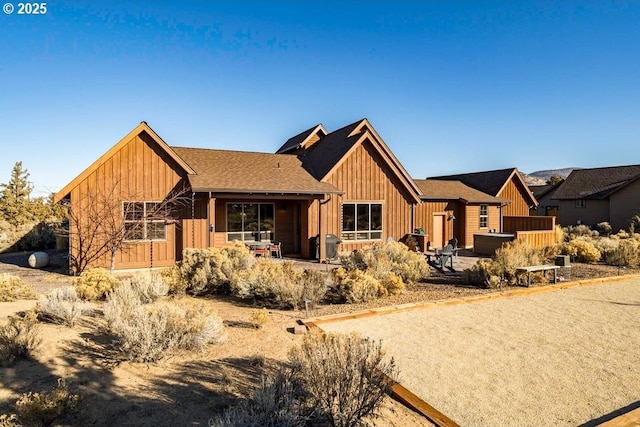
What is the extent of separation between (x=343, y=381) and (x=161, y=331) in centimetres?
295

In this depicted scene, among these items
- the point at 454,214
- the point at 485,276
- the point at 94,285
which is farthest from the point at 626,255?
the point at 94,285

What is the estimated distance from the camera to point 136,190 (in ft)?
44.1

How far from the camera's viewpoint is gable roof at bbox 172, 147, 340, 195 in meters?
14.3

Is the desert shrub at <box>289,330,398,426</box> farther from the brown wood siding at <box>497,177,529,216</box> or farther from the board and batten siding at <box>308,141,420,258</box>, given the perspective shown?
the brown wood siding at <box>497,177,529,216</box>

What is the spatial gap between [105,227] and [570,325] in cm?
1353

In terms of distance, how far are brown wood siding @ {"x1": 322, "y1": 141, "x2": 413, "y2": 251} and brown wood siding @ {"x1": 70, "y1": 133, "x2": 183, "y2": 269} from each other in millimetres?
6464

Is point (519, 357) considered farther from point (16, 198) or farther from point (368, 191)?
point (16, 198)

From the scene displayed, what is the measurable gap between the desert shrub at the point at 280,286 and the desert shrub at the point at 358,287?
552 millimetres

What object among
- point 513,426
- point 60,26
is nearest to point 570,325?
point 513,426

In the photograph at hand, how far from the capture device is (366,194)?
1788cm

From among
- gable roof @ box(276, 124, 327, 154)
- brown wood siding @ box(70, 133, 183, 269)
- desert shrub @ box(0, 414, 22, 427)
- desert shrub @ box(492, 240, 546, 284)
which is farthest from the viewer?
gable roof @ box(276, 124, 327, 154)

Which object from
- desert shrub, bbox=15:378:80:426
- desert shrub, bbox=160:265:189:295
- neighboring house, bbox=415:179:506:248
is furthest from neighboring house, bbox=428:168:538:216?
desert shrub, bbox=15:378:80:426

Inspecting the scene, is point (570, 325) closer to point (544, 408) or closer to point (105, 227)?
point (544, 408)

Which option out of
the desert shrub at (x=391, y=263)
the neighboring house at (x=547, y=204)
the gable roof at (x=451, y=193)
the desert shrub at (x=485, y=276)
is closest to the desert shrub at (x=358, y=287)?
the desert shrub at (x=391, y=263)
